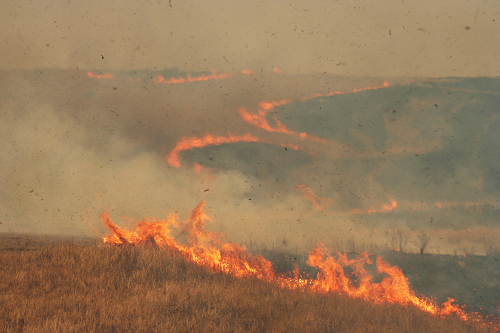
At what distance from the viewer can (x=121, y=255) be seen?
1246 centimetres

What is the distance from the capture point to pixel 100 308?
824cm

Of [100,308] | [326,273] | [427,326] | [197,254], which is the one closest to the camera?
[100,308]

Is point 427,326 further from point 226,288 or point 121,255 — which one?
point 121,255

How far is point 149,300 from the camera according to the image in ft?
29.3

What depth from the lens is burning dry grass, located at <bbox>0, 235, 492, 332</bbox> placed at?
773cm

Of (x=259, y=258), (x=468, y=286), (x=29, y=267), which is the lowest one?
(x=29, y=267)

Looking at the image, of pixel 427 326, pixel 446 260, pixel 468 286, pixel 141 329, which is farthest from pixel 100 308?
pixel 468 286

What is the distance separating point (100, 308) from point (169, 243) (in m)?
7.16

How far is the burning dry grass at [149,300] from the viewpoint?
25.3 ft

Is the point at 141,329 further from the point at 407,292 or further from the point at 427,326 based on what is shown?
the point at 407,292

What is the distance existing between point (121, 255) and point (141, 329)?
18.3 feet

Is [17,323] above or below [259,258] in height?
below

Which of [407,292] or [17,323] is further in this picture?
[407,292]

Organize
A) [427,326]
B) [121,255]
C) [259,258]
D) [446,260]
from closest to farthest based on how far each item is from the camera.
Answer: [427,326], [121,255], [259,258], [446,260]
